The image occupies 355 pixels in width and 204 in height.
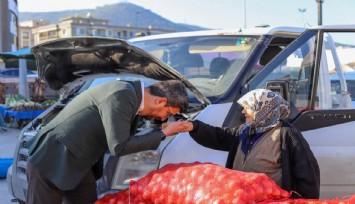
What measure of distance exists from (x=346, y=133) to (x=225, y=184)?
5.51 ft

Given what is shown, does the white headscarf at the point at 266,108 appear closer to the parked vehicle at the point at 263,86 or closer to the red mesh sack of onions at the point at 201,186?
the red mesh sack of onions at the point at 201,186

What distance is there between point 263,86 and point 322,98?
598mm

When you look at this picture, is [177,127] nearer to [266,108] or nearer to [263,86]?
[266,108]

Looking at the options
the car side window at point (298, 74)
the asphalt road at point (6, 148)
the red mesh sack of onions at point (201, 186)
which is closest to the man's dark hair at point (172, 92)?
the red mesh sack of onions at point (201, 186)

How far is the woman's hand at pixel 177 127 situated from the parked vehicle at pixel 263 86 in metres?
0.14

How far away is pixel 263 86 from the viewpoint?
3.94 meters

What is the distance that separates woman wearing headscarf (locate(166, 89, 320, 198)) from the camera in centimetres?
302

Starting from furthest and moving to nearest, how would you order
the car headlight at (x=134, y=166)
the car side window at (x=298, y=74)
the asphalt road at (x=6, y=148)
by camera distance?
the asphalt road at (x=6, y=148) → the car side window at (x=298, y=74) → the car headlight at (x=134, y=166)

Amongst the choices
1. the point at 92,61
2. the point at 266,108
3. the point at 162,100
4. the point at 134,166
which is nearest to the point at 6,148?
the point at 92,61

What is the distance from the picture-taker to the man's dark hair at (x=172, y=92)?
124 inches

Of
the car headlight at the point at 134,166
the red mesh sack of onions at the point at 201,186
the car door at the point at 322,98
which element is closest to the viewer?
the red mesh sack of onions at the point at 201,186

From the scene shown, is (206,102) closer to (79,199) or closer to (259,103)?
(259,103)

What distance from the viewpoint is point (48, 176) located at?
10.0 ft

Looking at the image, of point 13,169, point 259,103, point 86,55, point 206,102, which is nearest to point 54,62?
point 86,55
